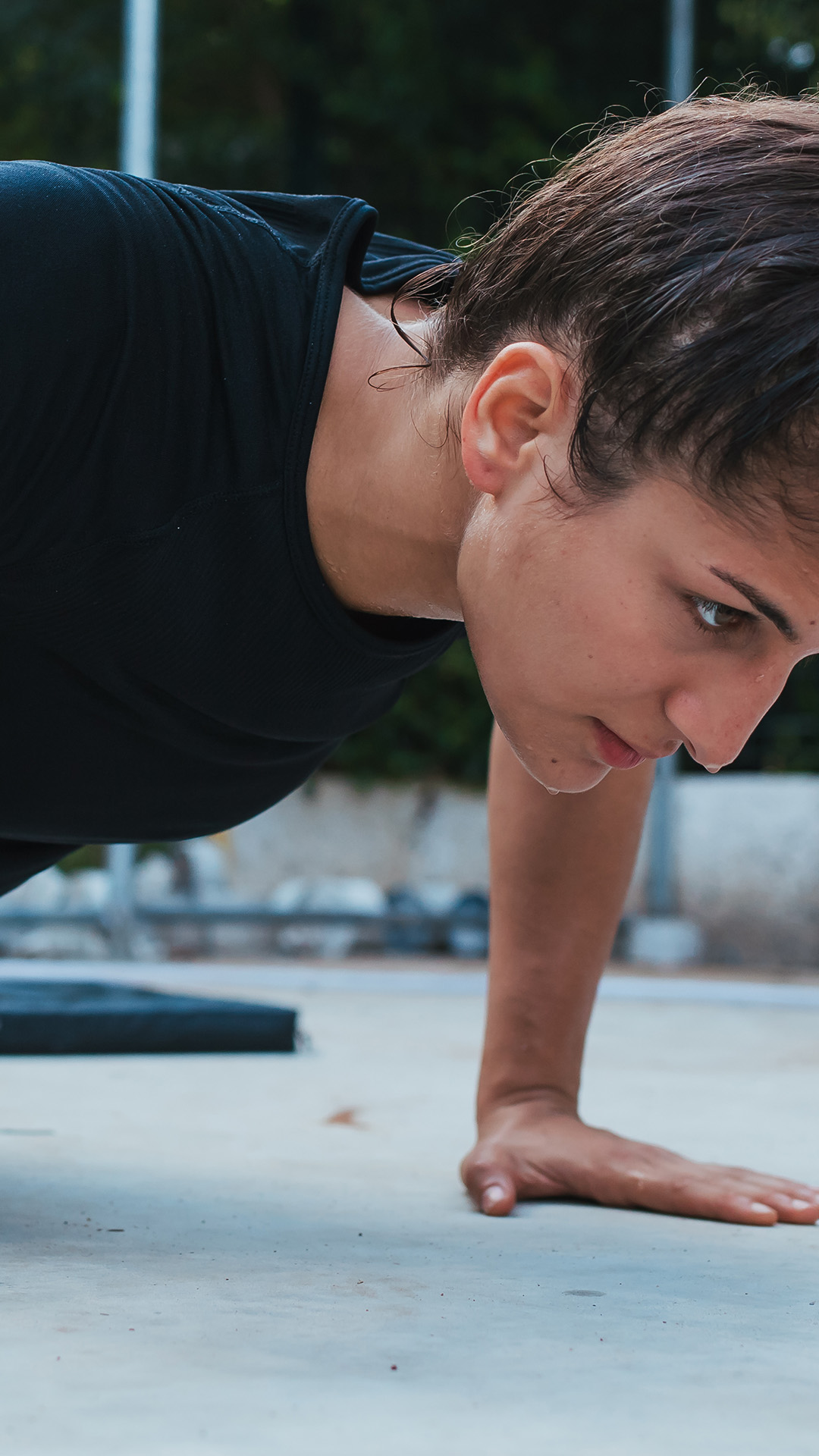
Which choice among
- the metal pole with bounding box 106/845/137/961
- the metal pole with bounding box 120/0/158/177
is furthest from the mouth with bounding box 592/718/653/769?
the metal pole with bounding box 120/0/158/177

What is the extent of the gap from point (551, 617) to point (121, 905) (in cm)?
275

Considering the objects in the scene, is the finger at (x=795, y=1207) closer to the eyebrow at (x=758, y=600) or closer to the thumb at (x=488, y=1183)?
the thumb at (x=488, y=1183)

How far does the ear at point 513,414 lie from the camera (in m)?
0.81

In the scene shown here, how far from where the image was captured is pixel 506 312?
86 centimetres

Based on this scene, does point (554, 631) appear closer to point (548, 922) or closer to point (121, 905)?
point (548, 922)

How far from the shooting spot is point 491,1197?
1083 mm

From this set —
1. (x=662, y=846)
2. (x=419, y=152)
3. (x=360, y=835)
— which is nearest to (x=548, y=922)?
(x=662, y=846)

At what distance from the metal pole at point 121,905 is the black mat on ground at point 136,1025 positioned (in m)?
1.41

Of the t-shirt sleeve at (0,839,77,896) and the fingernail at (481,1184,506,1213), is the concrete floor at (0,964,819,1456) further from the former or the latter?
the t-shirt sleeve at (0,839,77,896)

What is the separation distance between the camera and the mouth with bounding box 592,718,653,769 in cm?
87

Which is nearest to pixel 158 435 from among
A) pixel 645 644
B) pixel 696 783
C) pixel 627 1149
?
pixel 645 644

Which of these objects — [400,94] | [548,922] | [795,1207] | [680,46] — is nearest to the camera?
[795,1207]

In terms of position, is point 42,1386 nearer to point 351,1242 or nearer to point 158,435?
point 351,1242

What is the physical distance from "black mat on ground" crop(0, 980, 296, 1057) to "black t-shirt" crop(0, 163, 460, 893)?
2.76ft
